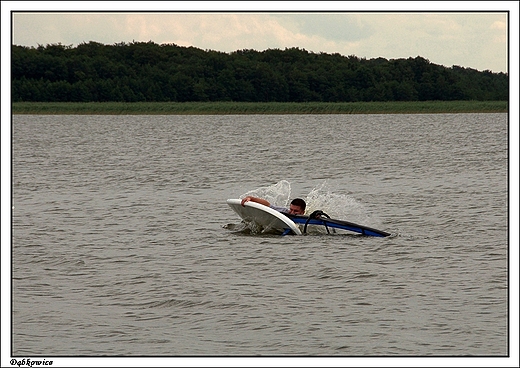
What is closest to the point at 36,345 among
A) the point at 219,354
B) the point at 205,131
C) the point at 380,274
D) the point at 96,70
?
the point at 219,354

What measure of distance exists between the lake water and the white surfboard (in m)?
0.31

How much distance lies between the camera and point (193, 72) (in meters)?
112

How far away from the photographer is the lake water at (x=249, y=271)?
13.3 meters

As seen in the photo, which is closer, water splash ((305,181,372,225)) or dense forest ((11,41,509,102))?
water splash ((305,181,372,225))

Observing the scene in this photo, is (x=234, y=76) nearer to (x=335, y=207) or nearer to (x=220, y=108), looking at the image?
(x=220, y=108)

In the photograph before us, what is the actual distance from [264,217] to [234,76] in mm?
90672

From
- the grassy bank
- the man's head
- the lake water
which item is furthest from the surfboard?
the grassy bank

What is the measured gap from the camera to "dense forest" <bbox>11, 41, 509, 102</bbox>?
4038 inches

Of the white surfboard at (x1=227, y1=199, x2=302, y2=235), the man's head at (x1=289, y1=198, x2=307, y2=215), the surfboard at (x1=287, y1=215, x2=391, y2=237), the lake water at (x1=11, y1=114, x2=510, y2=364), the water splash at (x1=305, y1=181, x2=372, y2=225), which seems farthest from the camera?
the water splash at (x1=305, y1=181, x2=372, y2=225)

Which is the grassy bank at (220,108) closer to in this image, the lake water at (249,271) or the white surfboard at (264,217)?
the lake water at (249,271)

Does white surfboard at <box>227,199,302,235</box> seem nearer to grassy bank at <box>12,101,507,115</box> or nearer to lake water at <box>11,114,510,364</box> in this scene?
lake water at <box>11,114,510,364</box>

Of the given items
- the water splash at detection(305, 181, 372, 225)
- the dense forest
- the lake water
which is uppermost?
the dense forest

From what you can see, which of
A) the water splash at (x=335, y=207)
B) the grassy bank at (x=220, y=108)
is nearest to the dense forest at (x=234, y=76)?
the grassy bank at (x=220, y=108)

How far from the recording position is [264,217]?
21.7 meters
